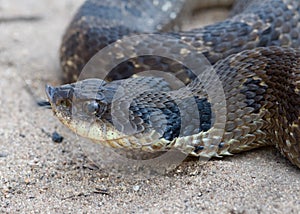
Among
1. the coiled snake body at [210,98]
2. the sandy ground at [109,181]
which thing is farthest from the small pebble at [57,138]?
the coiled snake body at [210,98]

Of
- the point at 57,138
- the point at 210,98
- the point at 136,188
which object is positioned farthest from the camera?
the point at 57,138

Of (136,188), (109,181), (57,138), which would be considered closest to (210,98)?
(136,188)

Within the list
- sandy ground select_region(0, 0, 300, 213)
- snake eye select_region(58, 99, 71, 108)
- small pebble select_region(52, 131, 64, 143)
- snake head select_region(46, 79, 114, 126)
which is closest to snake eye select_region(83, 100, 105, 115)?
snake head select_region(46, 79, 114, 126)

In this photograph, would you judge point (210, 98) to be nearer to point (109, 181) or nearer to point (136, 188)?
point (136, 188)

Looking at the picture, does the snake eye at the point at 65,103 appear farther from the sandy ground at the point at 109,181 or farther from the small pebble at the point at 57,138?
the small pebble at the point at 57,138

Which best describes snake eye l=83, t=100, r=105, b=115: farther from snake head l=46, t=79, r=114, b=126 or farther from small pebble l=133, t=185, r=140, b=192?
small pebble l=133, t=185, r=140, b=192

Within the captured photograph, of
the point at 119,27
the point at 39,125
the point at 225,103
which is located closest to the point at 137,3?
the point at 119,27

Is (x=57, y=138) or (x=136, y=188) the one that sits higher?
(x=136, y=188)

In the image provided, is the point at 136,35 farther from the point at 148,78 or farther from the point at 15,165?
the point at 15,165
